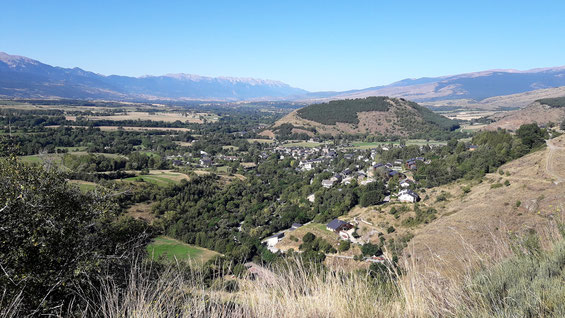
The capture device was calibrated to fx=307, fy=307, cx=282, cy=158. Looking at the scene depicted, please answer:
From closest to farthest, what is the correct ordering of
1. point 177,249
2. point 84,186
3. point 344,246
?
1. point 344,246
2. point 84,186
3. point 177,249

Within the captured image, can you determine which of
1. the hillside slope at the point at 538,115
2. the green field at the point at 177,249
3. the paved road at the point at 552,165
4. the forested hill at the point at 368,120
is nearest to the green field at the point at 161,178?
the green field at the point at 177,249

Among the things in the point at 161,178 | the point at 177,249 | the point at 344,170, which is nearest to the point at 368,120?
the point at 344,170

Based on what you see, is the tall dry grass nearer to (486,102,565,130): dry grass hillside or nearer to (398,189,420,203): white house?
(398,189,420,203): white house

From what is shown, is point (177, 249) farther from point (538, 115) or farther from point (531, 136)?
point (538, 115)

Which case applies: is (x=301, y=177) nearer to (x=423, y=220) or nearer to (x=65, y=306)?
(x=423, y=220)

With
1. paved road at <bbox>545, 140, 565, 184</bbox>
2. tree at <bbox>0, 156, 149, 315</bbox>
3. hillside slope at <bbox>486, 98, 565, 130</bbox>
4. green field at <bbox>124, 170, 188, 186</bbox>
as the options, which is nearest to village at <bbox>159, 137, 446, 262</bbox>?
paved road at <bbox>545, 140, 565, 184</bbox>

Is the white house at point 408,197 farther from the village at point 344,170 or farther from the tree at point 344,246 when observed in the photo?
the tree at point 344,246

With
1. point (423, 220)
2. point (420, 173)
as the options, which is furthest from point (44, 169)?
point (420, 173)
